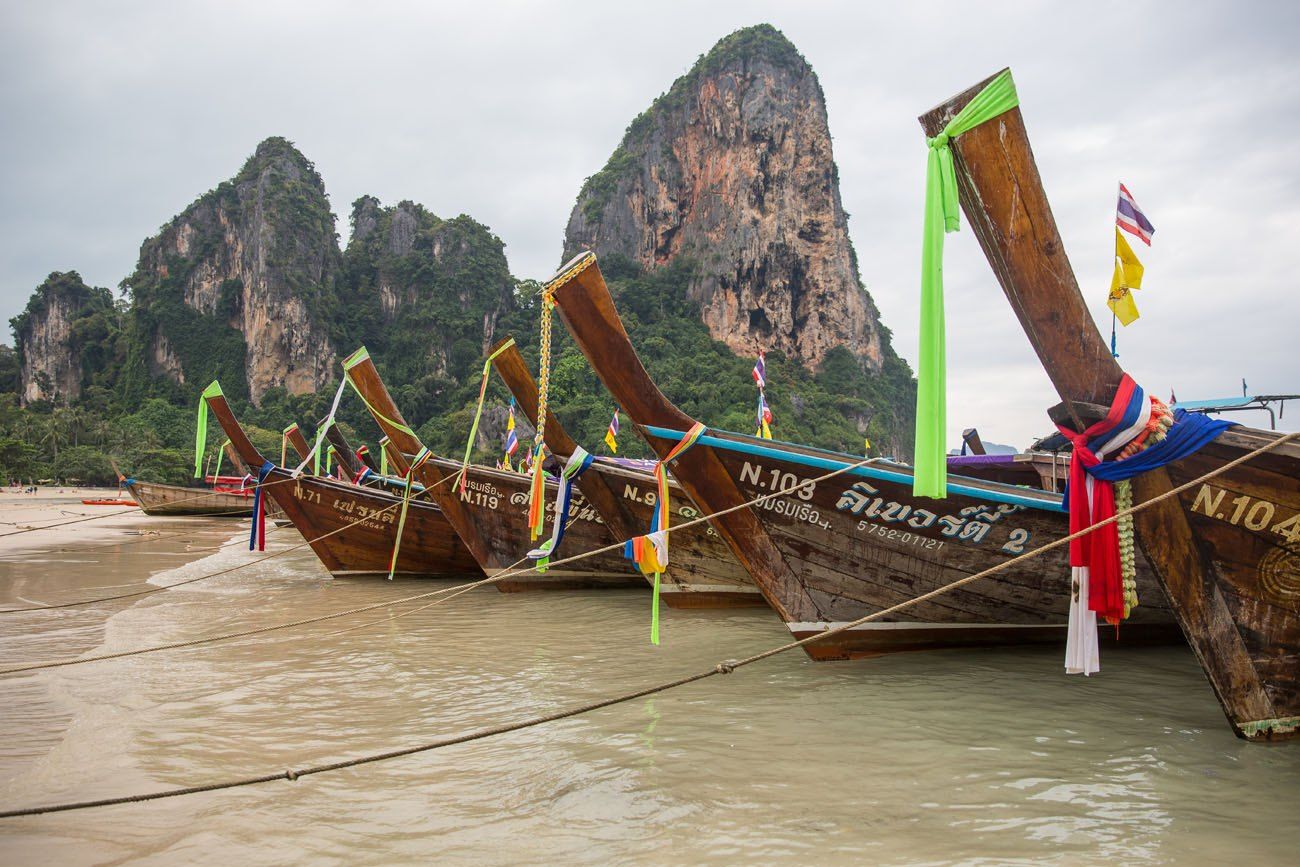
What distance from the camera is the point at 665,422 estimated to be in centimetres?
507

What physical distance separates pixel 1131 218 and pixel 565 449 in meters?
4.88

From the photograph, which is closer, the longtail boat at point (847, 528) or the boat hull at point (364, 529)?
the longtail boat at point (847, 528)

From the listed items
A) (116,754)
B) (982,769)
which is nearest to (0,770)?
(116,754)

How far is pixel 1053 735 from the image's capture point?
3709 mm

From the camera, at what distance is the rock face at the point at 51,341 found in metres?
62.7

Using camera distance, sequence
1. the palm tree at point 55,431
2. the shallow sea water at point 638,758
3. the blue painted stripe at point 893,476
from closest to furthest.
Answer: the shallow sea water at point 638,758, the blue painted stripe at point 893,476, the palm tree at point 55,431

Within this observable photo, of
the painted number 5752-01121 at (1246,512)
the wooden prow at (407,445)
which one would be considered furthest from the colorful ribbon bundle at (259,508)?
the painted number 5752-01121 at (1246,512)

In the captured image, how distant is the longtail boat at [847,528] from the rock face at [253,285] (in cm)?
6114

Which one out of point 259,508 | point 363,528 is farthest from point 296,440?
point 363,528

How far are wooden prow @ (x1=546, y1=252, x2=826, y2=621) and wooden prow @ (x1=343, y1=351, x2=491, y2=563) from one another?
14.4ft

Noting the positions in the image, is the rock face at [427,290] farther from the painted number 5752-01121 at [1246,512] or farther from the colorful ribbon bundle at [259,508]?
the painted number 5752-01121 at [1246,512]

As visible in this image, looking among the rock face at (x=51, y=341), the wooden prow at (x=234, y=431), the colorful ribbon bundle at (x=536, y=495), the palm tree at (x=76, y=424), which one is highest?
the rock face at (x=51, y=341)

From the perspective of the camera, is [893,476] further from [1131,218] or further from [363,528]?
[363,528]

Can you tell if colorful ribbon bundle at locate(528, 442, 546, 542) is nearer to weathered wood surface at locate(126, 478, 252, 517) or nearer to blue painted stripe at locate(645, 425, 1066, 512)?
blue painted stripe at locate(645, 425, 1066, 512)
